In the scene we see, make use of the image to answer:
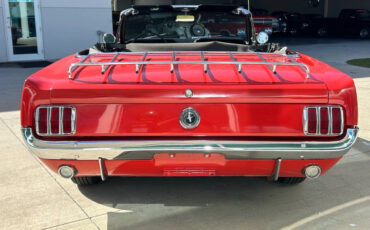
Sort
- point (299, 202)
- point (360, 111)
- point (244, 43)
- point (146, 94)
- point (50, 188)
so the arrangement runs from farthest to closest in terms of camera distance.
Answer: point (360, 111)
point (244, 43)
point (50, 188)
point (299, 202)
point (146, 94)

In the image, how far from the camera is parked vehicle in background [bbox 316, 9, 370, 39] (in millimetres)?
21516

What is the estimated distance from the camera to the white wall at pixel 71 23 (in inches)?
502

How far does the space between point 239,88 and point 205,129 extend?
34cm

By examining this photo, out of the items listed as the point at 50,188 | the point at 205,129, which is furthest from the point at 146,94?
the point at 50,188

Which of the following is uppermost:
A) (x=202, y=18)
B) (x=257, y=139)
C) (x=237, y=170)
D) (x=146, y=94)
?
(x=202, y=18)

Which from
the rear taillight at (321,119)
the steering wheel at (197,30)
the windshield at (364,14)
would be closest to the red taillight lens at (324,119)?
the rear taillight at (321,119)

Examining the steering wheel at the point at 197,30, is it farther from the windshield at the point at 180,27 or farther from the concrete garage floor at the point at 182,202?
the concrete garage floor at the point at 182,202

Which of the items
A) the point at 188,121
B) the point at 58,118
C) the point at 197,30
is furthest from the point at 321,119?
the point at 197,30

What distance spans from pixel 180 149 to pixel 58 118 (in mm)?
811

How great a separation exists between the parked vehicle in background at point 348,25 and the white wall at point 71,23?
14.3 m

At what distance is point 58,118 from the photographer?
8.52 ft

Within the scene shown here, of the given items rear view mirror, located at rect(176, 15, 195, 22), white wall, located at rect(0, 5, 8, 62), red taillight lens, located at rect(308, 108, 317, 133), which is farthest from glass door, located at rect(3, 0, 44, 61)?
red taillight lens, located at rect(308, 108, 317, 133)

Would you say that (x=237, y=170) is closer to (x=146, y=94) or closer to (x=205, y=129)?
(x=205, y=129)

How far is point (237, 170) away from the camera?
2736mm
